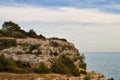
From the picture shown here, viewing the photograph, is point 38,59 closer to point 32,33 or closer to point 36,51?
point 36,51

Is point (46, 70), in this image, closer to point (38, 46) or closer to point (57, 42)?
point (38, 46)

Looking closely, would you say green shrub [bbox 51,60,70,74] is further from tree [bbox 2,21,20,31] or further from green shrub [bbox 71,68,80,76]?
tree [bbox 2,21,20,31]

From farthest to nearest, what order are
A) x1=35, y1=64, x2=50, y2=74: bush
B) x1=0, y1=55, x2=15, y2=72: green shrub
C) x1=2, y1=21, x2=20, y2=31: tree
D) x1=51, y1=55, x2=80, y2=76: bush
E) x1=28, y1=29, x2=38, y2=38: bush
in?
x1=2, y1=21, x2=20, y2=31: tree, x1=28, y1=29, x2=38, y2=38: bush, x1=51, y1=55, x2=80, y2=76: bush, x1=35, y1=64, x2=50, y2=74: bush, x1=0, y1=55, x2=15, y2=72: green shrub

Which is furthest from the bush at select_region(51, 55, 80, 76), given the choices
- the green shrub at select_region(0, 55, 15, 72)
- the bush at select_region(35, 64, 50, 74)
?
the green shrub at select_region(0, 55, 15, 72)

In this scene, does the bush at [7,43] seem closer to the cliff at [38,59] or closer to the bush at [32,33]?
the cliff at [38,59]

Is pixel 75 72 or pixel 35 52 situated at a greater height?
pixel 35 52

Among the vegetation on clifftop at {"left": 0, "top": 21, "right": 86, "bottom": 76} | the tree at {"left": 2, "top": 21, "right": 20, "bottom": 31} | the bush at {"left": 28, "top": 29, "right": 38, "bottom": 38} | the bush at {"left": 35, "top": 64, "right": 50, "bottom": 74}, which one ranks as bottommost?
the bush at {"left": 35, "top": 64, "right": 50, "bottom": 74}

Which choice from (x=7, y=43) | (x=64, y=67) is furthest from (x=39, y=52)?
(x=7, y=43)

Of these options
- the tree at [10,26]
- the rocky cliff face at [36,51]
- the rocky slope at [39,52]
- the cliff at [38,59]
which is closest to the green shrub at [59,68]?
the cliff at [38,59]

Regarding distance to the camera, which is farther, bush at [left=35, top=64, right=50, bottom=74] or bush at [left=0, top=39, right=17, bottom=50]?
bush at [left=0, top=39, right=17, bottom=50]

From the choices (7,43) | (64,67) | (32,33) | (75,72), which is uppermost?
(32,33)

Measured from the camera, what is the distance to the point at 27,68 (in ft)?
215

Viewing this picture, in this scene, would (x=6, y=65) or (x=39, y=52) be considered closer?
(x=6, y=65)

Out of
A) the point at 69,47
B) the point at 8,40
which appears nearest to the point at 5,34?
the point at 8,40
